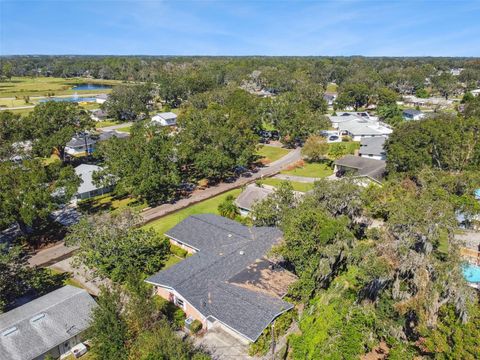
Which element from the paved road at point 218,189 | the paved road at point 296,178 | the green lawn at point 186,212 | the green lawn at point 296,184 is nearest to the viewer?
the green lawn at point 186,212

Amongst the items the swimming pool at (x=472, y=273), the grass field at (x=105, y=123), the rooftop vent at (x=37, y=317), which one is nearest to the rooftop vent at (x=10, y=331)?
the rooftop vent at (x=37, y=317)

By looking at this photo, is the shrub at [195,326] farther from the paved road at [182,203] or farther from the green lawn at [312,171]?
the green lawn at [312,171]

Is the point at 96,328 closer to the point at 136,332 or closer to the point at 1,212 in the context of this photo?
the point at 136,332

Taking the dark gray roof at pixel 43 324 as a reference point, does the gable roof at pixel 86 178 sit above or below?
above

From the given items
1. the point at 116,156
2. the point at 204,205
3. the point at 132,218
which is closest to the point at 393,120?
the point at 204,205

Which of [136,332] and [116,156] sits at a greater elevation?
[116,156]

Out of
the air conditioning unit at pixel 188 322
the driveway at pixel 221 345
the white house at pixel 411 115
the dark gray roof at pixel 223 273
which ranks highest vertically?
the white house at pixel 411 115

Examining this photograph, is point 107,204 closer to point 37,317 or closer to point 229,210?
point 229,210
